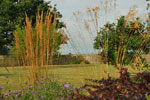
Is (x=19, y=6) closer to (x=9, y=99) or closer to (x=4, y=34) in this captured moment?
(x=4, y=34)

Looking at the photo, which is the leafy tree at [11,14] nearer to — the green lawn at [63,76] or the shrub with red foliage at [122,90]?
the green lawn at [63,76]

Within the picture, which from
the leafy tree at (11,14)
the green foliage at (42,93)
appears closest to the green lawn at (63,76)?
the green foliage at (42,93)

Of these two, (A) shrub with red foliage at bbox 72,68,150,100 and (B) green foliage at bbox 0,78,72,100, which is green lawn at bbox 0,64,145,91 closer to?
(B) green foliage at bbox 0,78,72,100

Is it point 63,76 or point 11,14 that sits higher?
point 11,14

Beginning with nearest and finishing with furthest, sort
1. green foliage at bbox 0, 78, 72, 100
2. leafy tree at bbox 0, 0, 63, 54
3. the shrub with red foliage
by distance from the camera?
the shrub with red foliage, green foliage at bbox 0, 78, 72, 100, leafy tree at bbox 0, 0, 63, 54

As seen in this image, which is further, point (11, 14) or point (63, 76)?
point (11, 14)

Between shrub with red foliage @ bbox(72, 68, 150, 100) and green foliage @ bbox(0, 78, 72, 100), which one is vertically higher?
shrub with red foliage @ bbox(72, 68, 150, 100)

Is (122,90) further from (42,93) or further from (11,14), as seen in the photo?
(11,14)

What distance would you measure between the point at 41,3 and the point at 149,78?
21.0 meters

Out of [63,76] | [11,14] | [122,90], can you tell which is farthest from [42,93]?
[11,14]

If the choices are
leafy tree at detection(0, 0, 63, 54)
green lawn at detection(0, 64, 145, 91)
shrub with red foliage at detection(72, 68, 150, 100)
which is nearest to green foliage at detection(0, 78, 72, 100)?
green lawn at detection(0, 64, 145, 91)

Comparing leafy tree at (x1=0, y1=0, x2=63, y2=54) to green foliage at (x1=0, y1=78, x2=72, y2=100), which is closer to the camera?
green foliage at (x1=0, y1=78, x2=72, y2=100)

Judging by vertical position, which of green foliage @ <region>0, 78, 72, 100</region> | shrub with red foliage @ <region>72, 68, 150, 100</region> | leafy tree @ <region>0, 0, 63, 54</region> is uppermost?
leafy tree @ <region>0, 0, 63, 54</region>

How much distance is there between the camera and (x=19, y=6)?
2017cm
